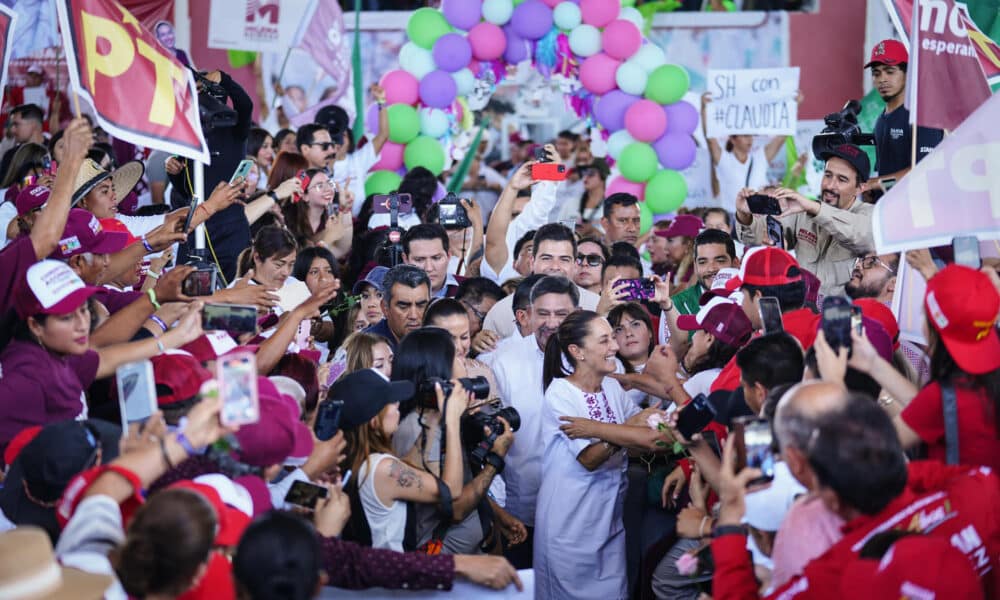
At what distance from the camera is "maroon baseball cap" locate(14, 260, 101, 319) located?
11.4 feet

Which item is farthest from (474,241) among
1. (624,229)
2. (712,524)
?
(712,524)

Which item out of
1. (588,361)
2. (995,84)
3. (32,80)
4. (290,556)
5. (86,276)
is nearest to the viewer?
(290,556)

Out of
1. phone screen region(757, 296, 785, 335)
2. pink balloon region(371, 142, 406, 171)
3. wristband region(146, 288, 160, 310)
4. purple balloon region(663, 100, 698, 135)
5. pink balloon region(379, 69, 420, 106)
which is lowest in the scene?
wristband region(146, 288, 160, 310)

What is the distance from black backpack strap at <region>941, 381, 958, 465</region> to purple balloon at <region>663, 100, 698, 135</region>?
19.8ft

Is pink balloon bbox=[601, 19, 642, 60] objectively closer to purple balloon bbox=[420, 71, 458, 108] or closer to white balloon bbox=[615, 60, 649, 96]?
white balloon bbox=[615, 60, 649, 96]

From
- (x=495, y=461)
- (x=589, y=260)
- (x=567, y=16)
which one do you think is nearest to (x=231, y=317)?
(x=495, y=461)

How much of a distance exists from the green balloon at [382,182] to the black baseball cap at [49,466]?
5.90m

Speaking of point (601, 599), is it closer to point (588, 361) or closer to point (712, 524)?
point (588, 361)

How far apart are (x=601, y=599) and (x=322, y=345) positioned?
2300 millimetres

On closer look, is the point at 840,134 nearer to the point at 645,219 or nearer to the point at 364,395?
the point at 645,219

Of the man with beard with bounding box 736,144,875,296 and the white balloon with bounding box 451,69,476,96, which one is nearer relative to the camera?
the man with beard with bounding box 736,144,875,296

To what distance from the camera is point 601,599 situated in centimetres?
463

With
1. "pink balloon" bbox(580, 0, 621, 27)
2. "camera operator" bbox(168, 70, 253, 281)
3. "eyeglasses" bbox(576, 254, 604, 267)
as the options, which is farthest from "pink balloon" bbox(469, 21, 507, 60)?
"camera operator" bbox(168, 70, 253, 281)

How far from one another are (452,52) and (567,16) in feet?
3.05
